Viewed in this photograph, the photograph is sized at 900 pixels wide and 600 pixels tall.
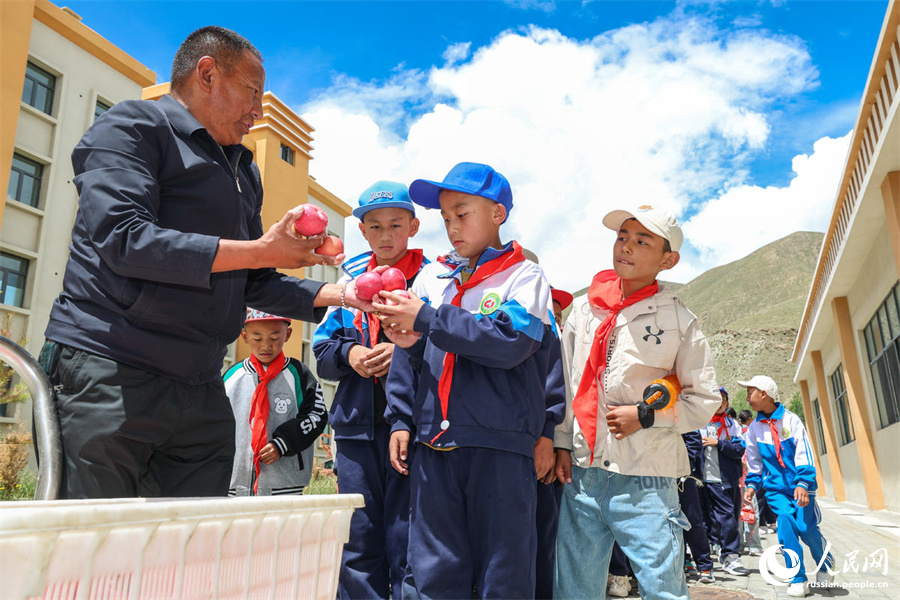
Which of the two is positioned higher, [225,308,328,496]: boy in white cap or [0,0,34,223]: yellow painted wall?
[0,0,34,223]: yellow painted wall

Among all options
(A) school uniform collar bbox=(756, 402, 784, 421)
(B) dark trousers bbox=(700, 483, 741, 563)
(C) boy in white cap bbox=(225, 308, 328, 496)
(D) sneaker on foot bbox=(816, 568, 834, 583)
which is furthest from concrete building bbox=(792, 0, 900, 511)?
(C) boy in white cap bbox=(225, 308, 328, 496)

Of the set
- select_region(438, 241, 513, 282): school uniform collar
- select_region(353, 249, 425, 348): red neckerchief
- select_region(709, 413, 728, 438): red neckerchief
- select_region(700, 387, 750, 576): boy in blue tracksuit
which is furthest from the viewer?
select_region(709, 413, 728, 438): red neckerchief

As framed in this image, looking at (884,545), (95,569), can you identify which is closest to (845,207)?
(884,545)

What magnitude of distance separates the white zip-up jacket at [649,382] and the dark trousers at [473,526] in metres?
0.42

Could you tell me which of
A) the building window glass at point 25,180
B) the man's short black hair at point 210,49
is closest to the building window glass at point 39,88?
the building window glass at point 25,180

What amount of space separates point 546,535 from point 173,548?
104 inches

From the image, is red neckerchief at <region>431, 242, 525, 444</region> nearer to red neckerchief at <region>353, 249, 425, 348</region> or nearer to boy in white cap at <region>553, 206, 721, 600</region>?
boy in white cap at <region>553, 206, 721, 600</region>

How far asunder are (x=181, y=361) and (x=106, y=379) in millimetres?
222

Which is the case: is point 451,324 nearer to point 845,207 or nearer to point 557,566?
point 557,566

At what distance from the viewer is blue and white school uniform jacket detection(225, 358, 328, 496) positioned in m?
4.55

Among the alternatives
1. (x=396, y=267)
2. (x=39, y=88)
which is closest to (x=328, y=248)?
(x=396, y=267)

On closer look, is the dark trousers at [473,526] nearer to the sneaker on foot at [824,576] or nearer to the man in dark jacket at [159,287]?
the man in dark jacket at [159,287]

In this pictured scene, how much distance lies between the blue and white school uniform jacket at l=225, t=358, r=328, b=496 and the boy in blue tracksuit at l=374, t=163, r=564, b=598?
71.3 inches

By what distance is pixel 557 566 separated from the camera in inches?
116
